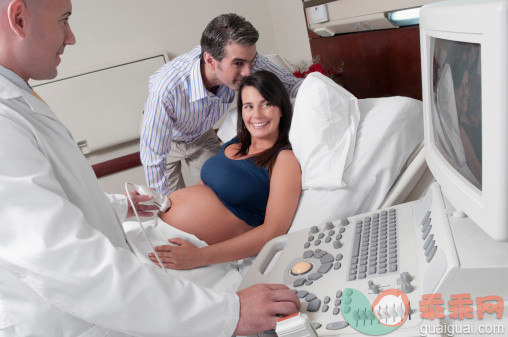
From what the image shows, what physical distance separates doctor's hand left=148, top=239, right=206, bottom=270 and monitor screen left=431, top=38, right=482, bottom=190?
2.78ft

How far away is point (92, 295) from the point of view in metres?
0.95

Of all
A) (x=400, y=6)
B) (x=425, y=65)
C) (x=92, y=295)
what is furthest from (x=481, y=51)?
(x=400, y=6)

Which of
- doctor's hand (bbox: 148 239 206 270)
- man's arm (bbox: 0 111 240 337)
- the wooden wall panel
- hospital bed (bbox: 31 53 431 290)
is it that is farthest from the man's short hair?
man's arm (bbox: 0 111 240 337)

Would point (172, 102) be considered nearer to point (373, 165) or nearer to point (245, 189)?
point (245, 189)

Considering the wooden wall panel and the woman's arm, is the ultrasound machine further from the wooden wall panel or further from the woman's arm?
the wooden wall panel

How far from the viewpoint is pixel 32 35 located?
1055 millimetres

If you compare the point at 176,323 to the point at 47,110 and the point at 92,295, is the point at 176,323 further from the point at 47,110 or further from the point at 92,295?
the point at 47,110

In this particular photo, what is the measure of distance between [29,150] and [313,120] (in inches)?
37.0

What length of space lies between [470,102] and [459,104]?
70mm

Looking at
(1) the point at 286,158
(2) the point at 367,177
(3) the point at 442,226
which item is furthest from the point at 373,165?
(3) the point at 442,226

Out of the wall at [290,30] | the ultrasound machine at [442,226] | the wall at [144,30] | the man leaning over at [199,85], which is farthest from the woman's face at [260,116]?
the wall at [144,30]

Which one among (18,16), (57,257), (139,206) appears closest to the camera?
(57,257)

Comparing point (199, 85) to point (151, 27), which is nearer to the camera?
point (199, 85)

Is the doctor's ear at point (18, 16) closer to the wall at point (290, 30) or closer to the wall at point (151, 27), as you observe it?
the wall at point (290, 30)
